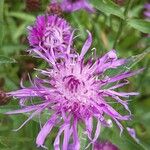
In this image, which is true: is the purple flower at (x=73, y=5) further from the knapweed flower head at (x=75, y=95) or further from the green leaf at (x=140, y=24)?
the knapweed flower head at (x=75, y=95)

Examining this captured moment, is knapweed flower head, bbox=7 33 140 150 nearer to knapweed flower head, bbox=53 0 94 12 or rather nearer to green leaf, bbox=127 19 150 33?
green leaf, bbox=127 19 150 33

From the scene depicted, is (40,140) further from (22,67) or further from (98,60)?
(22,67)

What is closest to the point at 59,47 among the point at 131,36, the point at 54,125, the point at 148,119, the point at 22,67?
Answer: the point at 54,125

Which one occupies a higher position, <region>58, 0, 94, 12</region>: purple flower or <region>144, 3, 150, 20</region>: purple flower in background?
<region>58, 0, 94, 12</region>: purple flower

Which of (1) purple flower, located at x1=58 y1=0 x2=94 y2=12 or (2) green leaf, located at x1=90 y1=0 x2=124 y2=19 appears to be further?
(1) purple flower, located at x1=58 y1=0 x2=94 y2=12

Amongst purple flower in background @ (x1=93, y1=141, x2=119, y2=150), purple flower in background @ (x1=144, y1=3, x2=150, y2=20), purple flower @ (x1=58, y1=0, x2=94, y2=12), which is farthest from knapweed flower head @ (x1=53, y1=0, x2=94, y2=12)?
purple flower in background @ (x1=93, y1=141, x2=119, y2=150)

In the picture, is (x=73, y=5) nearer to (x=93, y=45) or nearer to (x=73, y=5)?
(x=73, y=5)

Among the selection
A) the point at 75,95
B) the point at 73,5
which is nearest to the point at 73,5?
the point at 73,5
